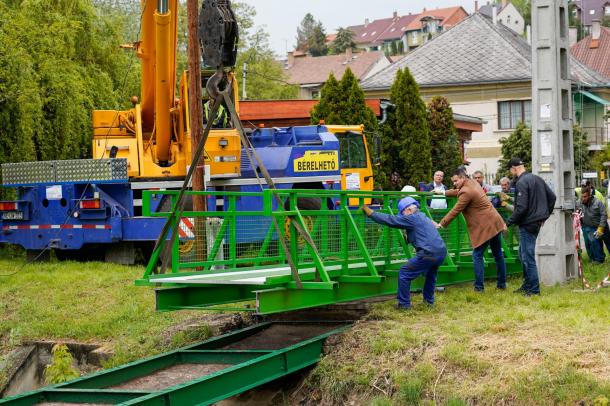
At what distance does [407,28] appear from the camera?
168375 mm

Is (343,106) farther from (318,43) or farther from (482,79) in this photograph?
(318,43)

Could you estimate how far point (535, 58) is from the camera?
50.9 feet

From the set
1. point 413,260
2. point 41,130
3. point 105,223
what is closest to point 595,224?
point 413,260

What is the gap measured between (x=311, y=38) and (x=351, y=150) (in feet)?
473

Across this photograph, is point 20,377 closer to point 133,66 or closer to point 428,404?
point 428,404

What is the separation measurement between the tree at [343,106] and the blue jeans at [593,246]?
1176 centimetres

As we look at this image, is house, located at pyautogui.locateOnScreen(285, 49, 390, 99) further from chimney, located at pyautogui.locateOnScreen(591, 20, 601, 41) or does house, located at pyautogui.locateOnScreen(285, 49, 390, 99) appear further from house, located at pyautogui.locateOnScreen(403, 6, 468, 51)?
house, located at pyautogui.locateOnScreen(403, 6, 468, 51)

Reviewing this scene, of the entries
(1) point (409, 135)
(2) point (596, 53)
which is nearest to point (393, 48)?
(2) point (596, 53)

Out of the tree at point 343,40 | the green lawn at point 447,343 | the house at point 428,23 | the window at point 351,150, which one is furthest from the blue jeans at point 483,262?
the house at point 428,23

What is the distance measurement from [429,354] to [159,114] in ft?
38.6

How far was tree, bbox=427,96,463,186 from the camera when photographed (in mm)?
35125

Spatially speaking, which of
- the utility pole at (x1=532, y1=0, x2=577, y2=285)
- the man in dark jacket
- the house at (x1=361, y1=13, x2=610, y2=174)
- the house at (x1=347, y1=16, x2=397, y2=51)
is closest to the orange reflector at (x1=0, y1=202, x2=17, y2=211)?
the utility pole at (x1=532, y1=0, x2=577, y2=285)

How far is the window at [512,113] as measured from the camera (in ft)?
167

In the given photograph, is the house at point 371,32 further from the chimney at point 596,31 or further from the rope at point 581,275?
the rope at point 581,275
